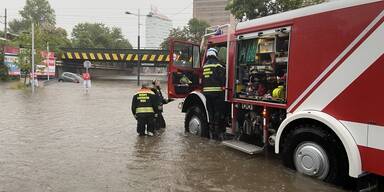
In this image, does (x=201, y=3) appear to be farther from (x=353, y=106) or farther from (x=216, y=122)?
(x=353, y=106)

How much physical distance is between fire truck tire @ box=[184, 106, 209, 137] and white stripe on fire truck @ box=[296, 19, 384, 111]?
12.0 feet

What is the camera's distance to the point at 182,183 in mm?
6363

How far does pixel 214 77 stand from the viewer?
349 inches

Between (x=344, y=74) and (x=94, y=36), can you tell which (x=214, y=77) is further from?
(x=94, y=36)

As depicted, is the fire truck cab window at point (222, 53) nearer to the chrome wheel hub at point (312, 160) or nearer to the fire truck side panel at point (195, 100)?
the fire truck side panel at point (195, 100)

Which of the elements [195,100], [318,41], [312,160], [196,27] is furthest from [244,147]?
[196,27]

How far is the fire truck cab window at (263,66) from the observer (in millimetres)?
7254

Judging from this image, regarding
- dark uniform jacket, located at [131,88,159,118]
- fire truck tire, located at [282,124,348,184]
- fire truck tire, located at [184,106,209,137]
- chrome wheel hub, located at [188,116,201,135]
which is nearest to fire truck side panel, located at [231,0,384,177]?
fire truck tire, located at [282,124,348,184]

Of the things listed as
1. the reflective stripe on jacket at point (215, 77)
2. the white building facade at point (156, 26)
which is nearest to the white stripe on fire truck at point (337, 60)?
the reflective stripe on jacket at point (215, 77)

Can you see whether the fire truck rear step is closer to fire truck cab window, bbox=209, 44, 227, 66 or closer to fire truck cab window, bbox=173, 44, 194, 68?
fire truck cab window, bbox=209, 44, 227, 66

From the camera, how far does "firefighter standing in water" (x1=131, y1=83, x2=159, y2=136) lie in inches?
412

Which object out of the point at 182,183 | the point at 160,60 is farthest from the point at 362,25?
the point at 160,60

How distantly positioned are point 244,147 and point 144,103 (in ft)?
11.2

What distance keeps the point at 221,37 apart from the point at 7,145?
5.25m
